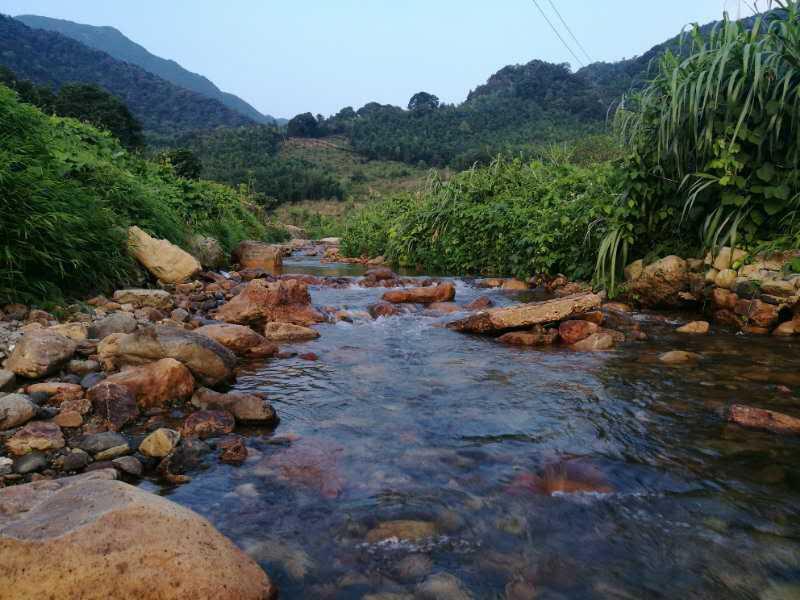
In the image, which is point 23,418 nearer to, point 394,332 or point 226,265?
point 394,332

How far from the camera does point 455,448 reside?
2379 mm

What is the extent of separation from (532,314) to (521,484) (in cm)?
257

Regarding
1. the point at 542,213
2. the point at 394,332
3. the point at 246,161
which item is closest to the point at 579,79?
the point at 246,161

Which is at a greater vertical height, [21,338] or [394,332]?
[21,338]

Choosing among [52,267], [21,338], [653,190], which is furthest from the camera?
[653,190]

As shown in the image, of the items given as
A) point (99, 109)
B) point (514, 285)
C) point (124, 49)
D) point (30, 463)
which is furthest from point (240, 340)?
point (124, 49)

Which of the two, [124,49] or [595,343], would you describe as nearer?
[595,343]

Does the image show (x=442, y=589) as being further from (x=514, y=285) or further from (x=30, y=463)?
(x=514, y=285)

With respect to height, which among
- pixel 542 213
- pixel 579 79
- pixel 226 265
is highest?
pixel 579 79

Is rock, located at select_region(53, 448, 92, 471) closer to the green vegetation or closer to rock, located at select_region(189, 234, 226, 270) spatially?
the green vegetation

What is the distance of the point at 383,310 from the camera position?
5.57 m

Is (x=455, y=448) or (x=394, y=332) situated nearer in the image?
(x=455, y=448)

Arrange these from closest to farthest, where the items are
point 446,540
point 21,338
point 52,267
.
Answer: point 446,540 < point 21,338 < point 52,267

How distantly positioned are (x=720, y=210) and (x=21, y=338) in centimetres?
538
